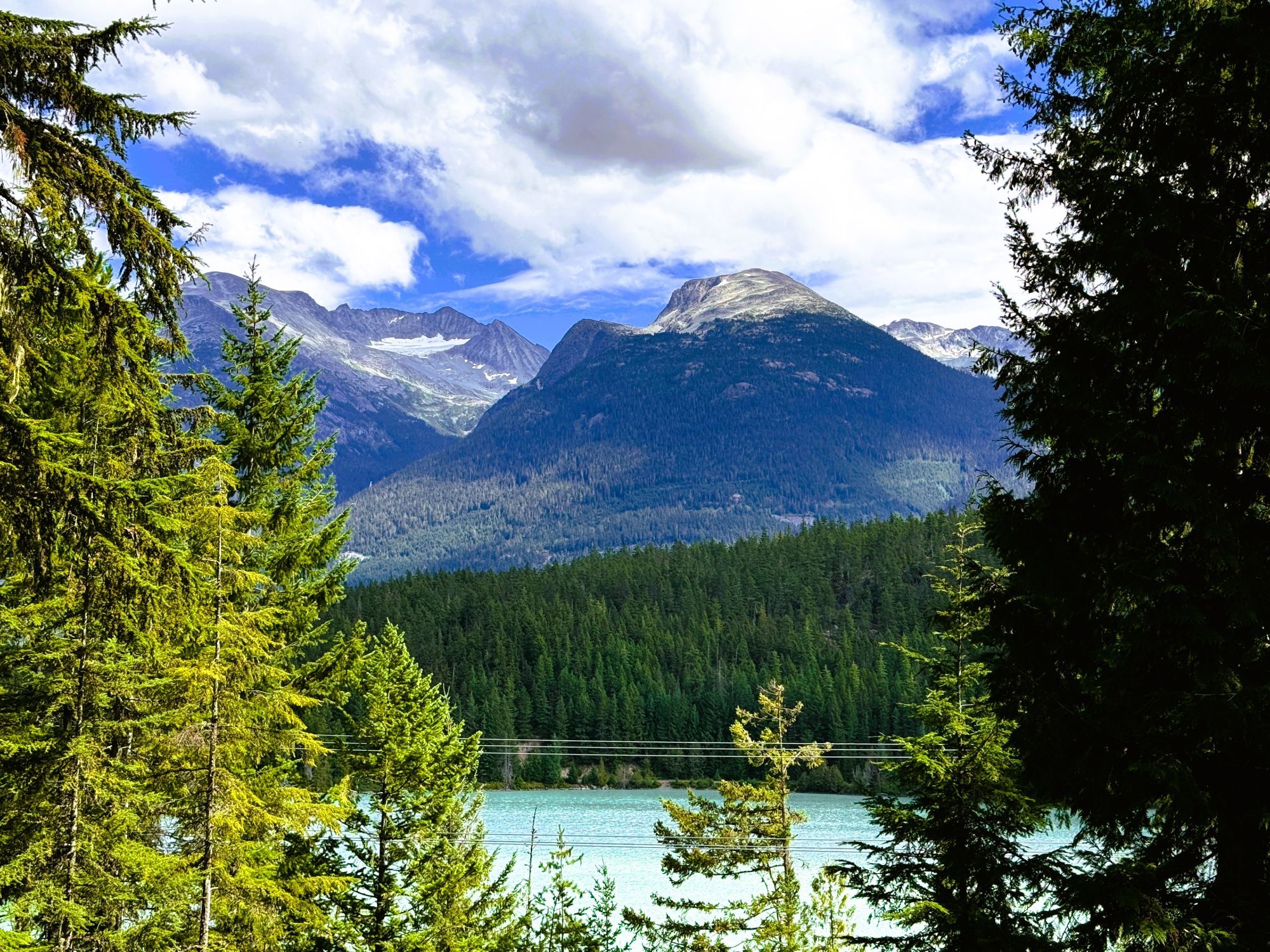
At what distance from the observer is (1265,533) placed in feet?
20.7

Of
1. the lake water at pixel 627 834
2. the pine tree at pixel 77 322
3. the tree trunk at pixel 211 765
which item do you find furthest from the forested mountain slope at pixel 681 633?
the pine tree at pixel 77 322

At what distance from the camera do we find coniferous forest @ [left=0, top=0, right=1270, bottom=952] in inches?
232

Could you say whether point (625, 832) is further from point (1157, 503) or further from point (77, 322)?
point (77, 322)

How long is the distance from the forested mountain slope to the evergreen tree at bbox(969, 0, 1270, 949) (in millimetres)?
73057

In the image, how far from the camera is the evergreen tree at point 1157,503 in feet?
20.0

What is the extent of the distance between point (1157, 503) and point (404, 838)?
1380cm

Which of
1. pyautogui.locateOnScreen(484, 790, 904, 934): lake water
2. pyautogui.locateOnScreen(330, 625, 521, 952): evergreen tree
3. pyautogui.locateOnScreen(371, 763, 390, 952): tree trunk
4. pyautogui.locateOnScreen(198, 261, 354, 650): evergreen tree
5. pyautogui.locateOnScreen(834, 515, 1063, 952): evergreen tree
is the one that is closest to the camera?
pyautogui.locateOnScreen(834, 515, 1063, 952): evergreen tree

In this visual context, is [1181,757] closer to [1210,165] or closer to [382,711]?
[1210,165]

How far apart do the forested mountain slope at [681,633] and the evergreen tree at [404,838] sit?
65040 mm

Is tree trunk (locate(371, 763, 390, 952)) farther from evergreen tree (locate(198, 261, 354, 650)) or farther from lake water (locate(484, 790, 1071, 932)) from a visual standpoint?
lake water (locate(484, 790, 1071, 932))

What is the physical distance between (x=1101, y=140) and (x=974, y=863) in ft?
24.2

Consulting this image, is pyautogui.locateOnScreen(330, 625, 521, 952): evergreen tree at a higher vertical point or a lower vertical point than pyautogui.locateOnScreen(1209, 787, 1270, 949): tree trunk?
lower

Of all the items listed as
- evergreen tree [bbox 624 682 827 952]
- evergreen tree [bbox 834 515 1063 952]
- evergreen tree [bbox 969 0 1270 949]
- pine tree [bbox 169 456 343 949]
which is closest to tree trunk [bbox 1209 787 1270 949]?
evergreen tree [bbox 969 0 1270 949]

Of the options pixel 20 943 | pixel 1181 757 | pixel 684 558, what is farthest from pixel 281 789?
pixel 684 558
